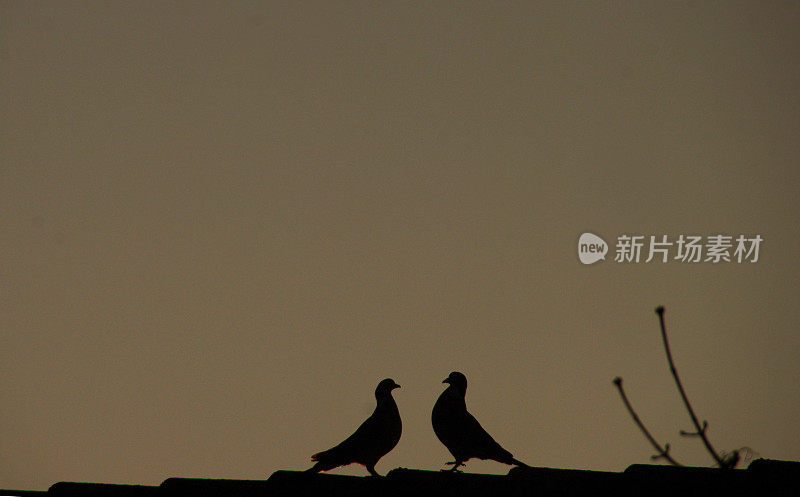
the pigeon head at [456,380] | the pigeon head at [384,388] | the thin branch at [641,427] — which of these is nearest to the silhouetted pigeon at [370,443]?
the pigeon head at [384,388]

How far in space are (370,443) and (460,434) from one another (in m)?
0.38

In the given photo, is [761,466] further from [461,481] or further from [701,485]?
[461,481]

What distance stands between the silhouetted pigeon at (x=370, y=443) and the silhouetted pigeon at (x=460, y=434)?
0.19m

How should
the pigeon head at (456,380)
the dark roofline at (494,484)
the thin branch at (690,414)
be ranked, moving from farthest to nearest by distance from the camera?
the pigeon head at (456,380)
the dark roofline at (494,484)
the thin branch at (690,414)

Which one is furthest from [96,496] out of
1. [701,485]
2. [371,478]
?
[701,485]

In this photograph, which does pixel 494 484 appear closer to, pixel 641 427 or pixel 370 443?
pixel 370 443

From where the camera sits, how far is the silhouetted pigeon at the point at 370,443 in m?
2.84

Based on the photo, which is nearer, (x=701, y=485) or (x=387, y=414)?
(x=701, y=485)

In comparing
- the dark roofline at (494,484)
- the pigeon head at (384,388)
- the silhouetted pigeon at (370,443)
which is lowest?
the dark roofline at (494,484)

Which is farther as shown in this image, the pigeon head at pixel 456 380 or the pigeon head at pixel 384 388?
the pigeon head at pixel 456 380

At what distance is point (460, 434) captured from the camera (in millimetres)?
2959

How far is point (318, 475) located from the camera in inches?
105

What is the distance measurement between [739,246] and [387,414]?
4.58 meters

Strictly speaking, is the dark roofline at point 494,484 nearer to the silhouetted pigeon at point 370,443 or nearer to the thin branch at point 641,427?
the silhouetted pigeon at point 370,443
